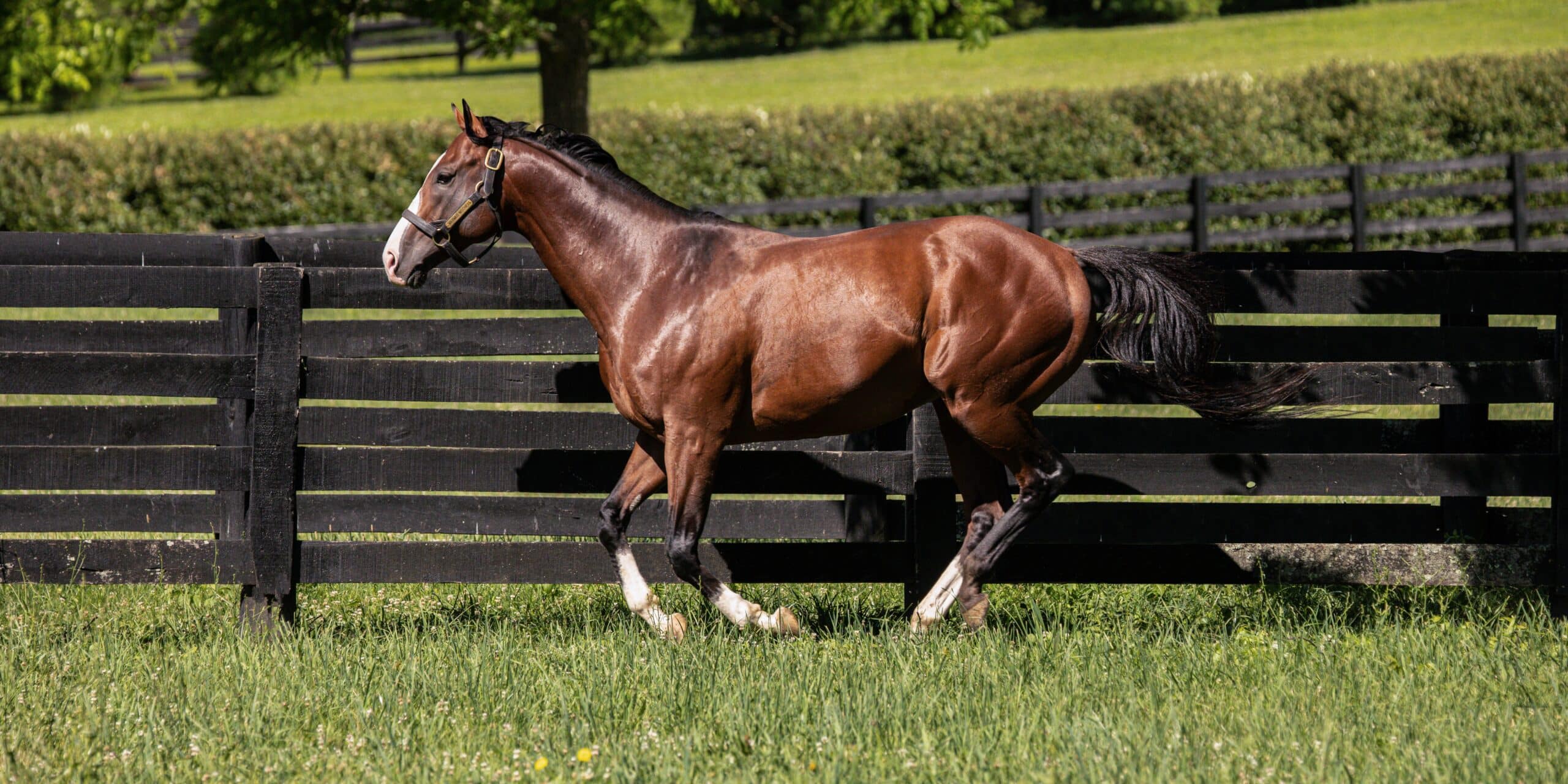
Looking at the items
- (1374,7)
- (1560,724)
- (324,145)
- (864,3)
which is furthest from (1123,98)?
(1374,7)

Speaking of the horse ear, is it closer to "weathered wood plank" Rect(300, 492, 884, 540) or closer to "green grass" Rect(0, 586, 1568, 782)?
"weathered wood plank" Rect(300, 492, 884, 540)

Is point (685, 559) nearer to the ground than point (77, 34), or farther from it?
nearer to the ground

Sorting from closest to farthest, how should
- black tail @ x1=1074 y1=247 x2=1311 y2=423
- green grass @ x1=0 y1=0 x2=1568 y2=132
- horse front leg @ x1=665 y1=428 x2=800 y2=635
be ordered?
horse front leg @ x1=665 y1=428 x2=800 y2=635, black tail @ x1=1074 y1=247 x2=1311 y2=423, green grass @ x1=0 y1=0 x2=1568 y2=132

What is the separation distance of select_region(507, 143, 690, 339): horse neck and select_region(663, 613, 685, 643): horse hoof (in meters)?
1.09

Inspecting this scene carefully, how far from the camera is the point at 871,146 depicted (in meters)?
20.1

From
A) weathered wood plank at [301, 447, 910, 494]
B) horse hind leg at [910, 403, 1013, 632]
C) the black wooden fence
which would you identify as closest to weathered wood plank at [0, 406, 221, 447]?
the black wooden fence

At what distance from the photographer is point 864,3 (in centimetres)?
1388

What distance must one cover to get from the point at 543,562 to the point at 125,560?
1.68 m

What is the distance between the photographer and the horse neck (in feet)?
16.7

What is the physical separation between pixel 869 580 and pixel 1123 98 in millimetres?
16910

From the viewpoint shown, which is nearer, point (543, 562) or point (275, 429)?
point (275, 429)

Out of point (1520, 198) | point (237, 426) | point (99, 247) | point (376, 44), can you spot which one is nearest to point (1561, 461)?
point (237, 426)

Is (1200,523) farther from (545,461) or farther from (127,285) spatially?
(127,285)

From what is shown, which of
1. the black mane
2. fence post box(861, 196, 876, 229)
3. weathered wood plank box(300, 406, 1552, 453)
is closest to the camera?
the black mane
